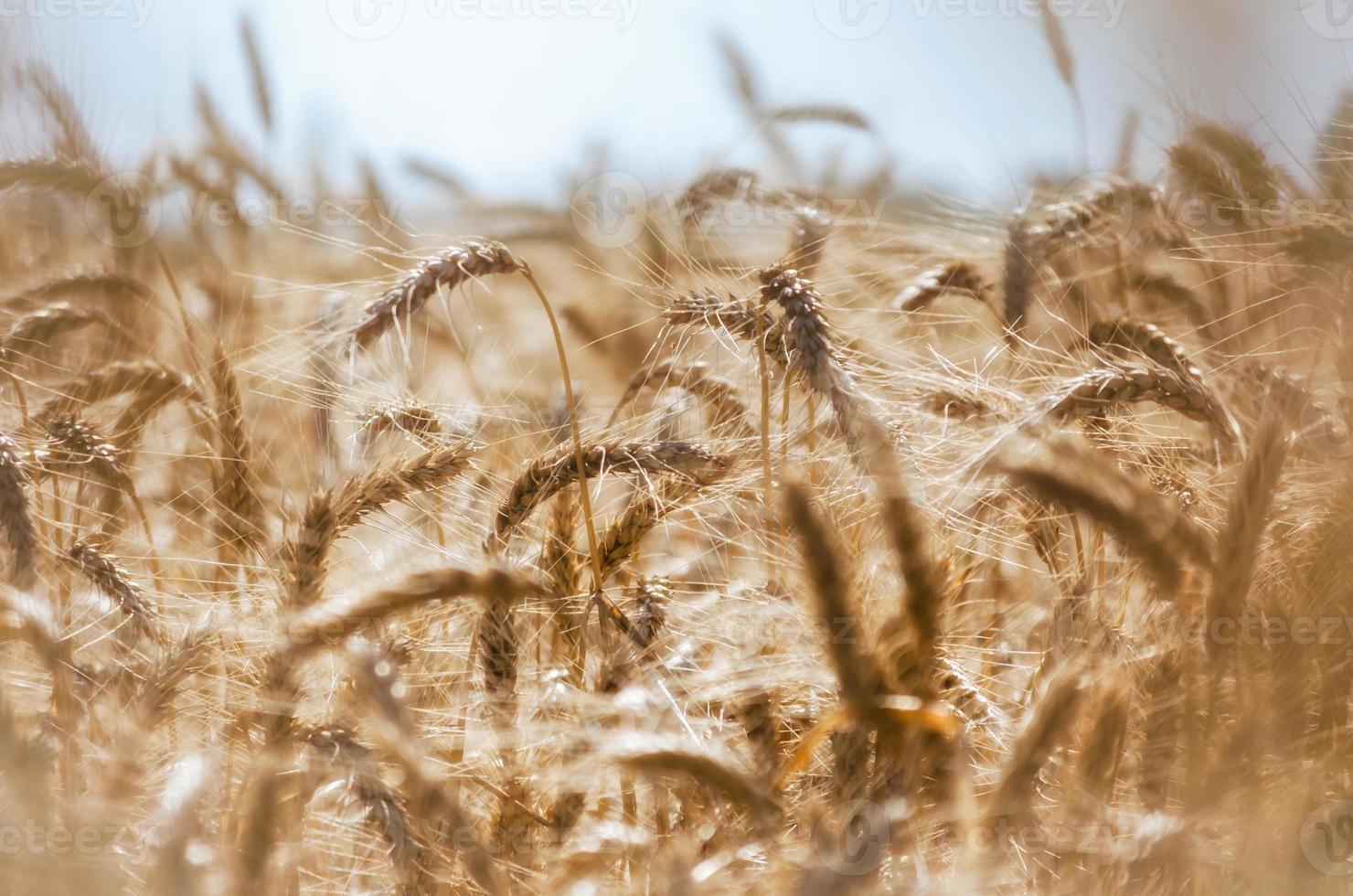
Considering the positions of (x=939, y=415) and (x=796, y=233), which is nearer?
(x=939, y=415)

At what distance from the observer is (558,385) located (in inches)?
113

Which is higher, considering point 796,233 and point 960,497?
point 796,233

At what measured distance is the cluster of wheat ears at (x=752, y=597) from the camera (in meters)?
1.07

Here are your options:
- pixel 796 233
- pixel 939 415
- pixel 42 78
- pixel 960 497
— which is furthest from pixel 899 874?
pixel 42 78

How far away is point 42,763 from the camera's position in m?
1.16

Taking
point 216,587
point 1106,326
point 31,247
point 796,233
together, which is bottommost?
point 216,587

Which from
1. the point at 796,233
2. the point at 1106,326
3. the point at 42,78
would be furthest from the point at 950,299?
the point at 42,78

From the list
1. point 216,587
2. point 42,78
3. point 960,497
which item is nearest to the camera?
point 960,497

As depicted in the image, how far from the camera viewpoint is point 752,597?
1.47 metres

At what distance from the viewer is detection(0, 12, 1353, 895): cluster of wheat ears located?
3.52 feet

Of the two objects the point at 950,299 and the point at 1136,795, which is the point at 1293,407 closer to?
the point at 1136,795

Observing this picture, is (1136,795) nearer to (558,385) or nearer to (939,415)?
(939,415)

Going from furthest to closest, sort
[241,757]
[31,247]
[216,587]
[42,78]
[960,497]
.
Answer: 1. [31,247]
2. [42,78]
3. [216,587]
4. [241,757]
5. [960,497]

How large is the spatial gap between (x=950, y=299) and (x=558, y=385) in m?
1.26
